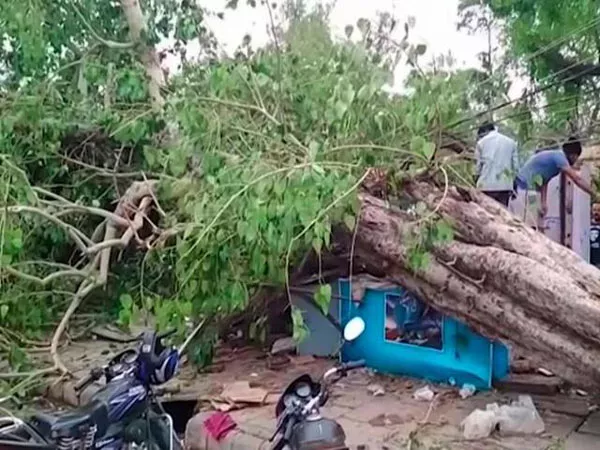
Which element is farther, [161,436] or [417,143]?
[417,143]

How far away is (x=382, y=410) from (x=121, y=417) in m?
1.55

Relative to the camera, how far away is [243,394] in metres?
4.54

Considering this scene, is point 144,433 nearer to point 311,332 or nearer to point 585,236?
point 311,332

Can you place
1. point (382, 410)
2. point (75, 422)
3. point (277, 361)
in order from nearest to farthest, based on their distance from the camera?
point (75, 422) → point (382, 410) → point (277, 361)

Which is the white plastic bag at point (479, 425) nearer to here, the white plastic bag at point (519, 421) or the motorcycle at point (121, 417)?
the white plastic bag at point (519, 421)

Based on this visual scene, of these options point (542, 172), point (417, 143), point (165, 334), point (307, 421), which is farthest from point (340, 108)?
point (542, 172)

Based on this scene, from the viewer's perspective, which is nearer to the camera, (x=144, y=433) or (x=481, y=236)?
(x=144, y=433)

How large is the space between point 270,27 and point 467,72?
1.22m

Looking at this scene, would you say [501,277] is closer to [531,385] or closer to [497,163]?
[531,385]

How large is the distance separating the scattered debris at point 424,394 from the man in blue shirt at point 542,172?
215 cm

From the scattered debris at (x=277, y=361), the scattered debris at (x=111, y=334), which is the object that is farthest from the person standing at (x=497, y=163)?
the scattered debris at (x=111, y=334)

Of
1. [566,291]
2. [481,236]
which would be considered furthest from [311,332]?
[566,291]

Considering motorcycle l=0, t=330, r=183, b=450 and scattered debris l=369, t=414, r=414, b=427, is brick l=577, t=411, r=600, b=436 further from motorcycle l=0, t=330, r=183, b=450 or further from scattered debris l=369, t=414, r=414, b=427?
motorcycle l=0, t=330, r=183, b=450

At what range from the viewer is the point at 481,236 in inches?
168
